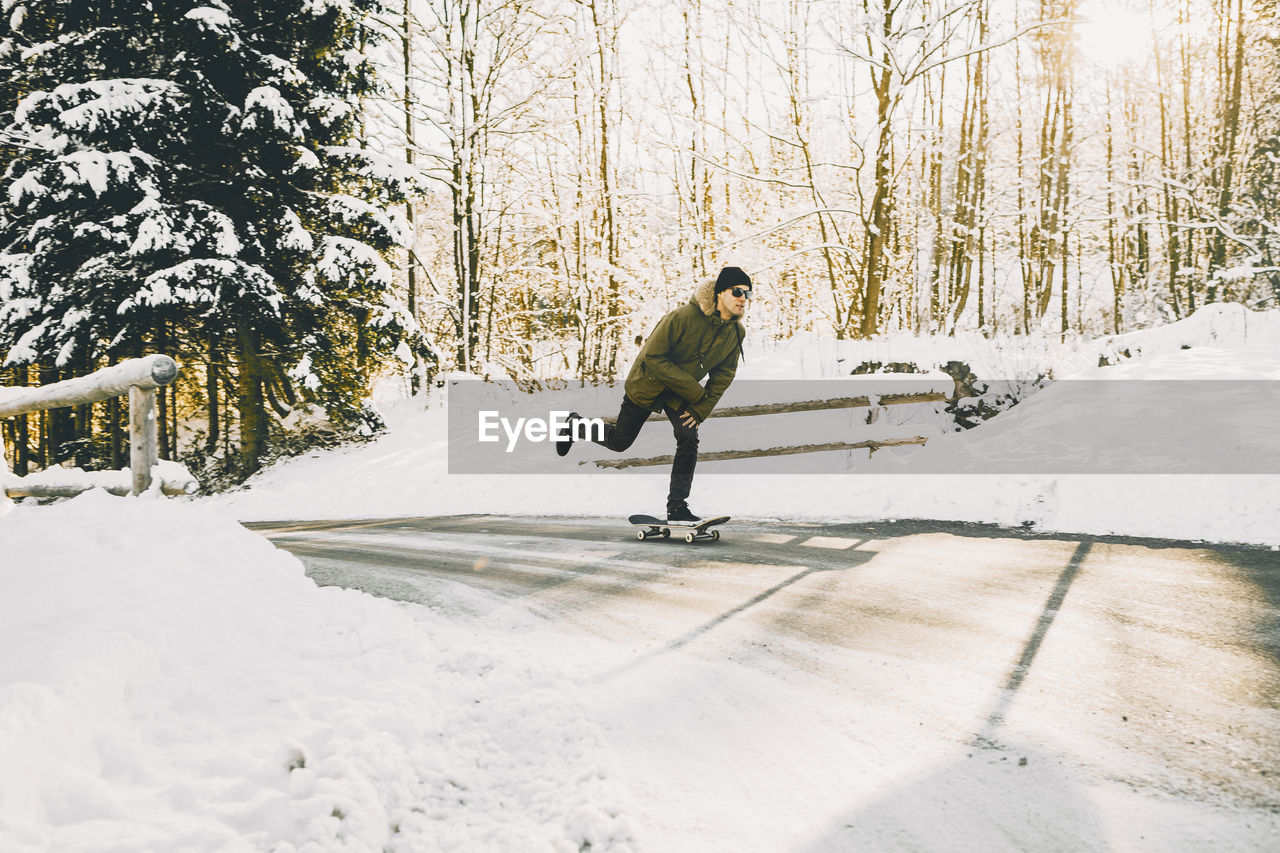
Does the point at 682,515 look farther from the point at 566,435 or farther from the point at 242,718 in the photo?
the point at 242,718

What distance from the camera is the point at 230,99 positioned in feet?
46.5

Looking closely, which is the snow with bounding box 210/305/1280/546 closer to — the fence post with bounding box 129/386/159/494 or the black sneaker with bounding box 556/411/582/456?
the black sneaker with bounding box 556/411/582/456

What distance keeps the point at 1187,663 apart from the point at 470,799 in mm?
3112

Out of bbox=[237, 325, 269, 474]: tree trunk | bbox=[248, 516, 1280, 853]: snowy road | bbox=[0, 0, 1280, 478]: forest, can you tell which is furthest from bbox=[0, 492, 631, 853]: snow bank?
bbox=[237, 325, 269, 474]: tree trunk

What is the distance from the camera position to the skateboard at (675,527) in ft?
22.2

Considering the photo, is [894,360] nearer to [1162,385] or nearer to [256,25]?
[1162,385]

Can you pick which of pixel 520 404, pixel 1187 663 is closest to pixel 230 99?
pixel 520 404

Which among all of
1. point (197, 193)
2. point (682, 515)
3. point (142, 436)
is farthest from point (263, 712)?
point (197, 193)

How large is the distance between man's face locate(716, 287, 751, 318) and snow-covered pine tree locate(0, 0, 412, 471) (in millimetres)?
10187

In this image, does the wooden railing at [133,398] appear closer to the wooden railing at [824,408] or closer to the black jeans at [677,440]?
the black jeans at [677,440]

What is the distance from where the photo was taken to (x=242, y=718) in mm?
2760

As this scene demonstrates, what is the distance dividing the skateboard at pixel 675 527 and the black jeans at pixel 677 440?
0.56 ft

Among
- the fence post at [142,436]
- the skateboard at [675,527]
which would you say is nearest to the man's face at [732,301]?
the skateboard at [675,527]

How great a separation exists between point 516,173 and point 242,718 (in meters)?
19.9
